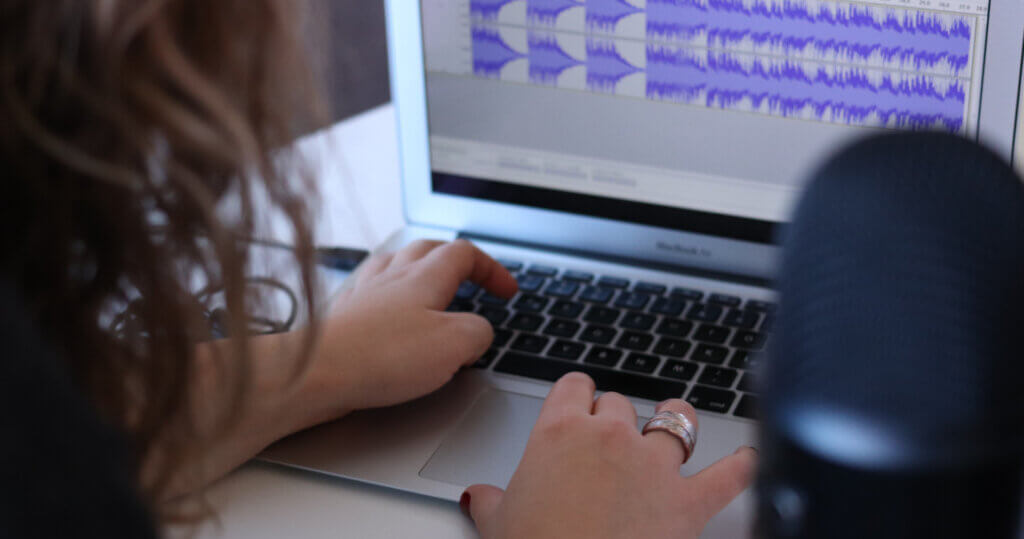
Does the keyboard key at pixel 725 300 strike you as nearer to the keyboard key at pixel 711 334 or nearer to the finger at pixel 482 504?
the keyboard key at pixel 711 334

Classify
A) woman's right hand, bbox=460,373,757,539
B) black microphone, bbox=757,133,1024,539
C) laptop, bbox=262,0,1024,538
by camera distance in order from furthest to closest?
laptop, bbox=262,0,1024,538 < woman's right hand, bbox=460,373,757,539 < black microphone, bbox=757,133,1024,539

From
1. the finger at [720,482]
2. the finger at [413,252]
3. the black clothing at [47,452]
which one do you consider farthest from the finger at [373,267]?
the black clothing at [47,452]

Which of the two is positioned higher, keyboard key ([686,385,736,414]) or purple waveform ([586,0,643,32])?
purple waveform ([586,0,643,32])

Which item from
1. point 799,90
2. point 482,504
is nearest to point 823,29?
point 799,90

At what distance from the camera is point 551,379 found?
65 cm

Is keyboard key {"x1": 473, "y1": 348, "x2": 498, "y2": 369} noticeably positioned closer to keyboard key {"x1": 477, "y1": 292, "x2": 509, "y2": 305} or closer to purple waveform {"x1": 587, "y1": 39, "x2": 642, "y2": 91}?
keyboard key {"x1": 477, "y1": 292, "x2": 509, "y2": 305}

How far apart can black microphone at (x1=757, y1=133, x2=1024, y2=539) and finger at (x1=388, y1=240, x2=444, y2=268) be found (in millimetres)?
509

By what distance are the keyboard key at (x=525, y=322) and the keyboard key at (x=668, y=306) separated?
8 cm

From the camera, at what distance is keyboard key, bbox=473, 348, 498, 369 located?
670mm

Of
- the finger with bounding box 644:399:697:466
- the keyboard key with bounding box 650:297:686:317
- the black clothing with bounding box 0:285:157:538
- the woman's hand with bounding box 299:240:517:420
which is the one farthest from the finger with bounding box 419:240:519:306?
the black clothing with bounding box 0:285:157:538

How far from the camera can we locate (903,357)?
Answer: 0.72 ft

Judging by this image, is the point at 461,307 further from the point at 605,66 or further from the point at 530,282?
the point at 605,66

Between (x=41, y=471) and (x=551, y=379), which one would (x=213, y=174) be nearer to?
(x=41, y=471)

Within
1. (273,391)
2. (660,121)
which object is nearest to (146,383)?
(273,391)
